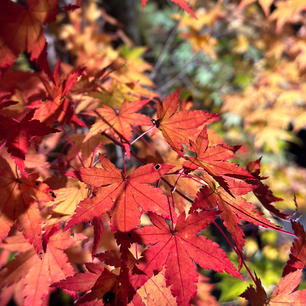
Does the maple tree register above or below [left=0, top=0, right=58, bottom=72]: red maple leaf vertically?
below

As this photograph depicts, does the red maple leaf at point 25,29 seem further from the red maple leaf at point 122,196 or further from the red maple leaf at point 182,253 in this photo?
the red maple leaf at point 182,253

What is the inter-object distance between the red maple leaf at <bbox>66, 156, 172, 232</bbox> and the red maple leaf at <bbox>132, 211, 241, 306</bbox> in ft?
0.09

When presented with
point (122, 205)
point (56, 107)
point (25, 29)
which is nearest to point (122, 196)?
point (122, 205)

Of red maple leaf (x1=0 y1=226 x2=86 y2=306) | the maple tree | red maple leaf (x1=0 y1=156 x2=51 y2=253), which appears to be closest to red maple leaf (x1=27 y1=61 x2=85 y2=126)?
the maple tree

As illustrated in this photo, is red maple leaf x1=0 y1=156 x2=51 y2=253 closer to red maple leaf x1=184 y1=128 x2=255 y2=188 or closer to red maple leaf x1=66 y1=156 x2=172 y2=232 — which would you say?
red maple leaf x1=66 y1=156 x2=172 y2=232

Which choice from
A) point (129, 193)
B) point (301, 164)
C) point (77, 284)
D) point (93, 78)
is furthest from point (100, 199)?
point (301, 164)

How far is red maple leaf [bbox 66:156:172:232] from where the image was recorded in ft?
1.68

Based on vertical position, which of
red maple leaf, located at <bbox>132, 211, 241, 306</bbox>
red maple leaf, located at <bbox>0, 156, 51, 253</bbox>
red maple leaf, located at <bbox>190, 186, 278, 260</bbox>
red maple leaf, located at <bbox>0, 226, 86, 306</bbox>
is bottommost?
red maple leaf, located at <bbox>0, 226, 86, 306</bbox>

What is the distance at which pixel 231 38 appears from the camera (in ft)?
12.9

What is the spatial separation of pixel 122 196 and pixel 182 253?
0.54ft

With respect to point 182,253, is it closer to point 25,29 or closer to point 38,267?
point 38,267

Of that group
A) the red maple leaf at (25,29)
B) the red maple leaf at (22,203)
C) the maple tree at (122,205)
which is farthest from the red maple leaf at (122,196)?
the red maple leaf at (25,29)

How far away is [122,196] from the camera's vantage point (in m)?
0.55

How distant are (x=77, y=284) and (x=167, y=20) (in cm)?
455
